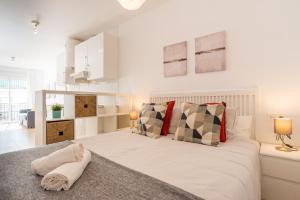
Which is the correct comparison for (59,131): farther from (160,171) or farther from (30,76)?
(30,76)

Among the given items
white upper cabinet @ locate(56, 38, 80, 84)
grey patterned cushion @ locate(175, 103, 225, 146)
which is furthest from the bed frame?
white upper cabinet @ locate(56, 38, 80, 84)

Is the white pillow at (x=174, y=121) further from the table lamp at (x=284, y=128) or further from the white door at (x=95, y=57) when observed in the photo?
the white door at (x=95, y=57)

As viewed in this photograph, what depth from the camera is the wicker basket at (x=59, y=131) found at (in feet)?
7.36

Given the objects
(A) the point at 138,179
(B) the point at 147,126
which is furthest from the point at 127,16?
(A) the point at 138,179

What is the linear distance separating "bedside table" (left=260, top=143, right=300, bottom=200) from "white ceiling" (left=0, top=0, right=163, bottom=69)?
2.46 meters

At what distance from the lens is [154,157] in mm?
1247

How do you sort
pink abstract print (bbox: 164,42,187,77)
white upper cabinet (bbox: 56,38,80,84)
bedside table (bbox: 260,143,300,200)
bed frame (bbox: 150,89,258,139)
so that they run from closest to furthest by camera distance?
bedside table (bbox: 260,143,300,200), bed frame (bbox: 150,89,258,139), pink abstract print (bbox: 164,42,187,77), white upper cabinet (bbox: 56,38,80,84)

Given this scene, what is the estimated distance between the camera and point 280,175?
1.41 m

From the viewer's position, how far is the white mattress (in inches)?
32.2

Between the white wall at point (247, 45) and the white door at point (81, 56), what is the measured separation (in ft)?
5.20

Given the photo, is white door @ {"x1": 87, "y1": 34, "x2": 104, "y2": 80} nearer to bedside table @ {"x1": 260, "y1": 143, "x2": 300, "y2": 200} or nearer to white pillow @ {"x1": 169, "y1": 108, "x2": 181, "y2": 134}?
white pillow @ {"x1": 169, "y1": 108, "x2": 181, "y2": 134}

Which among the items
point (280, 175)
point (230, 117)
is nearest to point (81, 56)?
point (230, 117)

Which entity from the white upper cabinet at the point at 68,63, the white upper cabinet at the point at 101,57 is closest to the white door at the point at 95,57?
the white upper cabinet at the point at 101,57

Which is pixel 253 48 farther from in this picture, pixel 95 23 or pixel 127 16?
pixel 95 23
